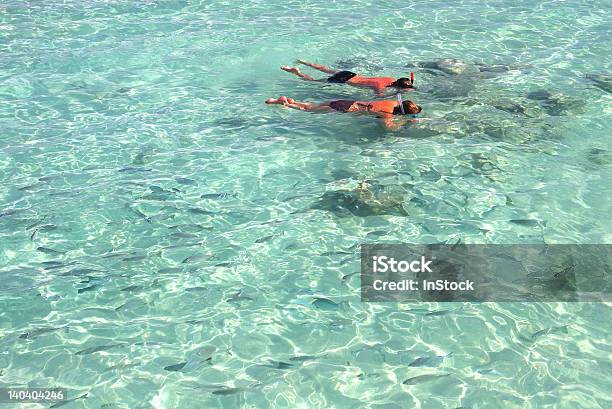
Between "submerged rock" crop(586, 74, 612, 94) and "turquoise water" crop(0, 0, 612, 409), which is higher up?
"submerged rock" crop(586, 74, 612, 94)

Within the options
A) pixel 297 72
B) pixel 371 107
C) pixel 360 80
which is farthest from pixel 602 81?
pixel 297 72

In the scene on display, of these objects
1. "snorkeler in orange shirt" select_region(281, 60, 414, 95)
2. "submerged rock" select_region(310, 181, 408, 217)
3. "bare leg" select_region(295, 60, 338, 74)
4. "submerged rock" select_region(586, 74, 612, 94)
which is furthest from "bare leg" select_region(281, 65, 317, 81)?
"submerged rock" select_region(586, 74, 612, 94)

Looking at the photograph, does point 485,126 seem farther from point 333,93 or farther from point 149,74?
point 149,74

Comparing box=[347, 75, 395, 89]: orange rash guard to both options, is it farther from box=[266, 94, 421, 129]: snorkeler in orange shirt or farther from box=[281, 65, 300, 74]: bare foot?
box=[281, 65, 300, 74]: bare foot

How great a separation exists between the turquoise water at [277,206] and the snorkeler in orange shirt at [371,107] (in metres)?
0.20

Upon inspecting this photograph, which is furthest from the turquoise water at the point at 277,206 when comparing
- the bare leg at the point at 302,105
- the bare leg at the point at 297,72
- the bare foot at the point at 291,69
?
the bare foot at the point at 291,69

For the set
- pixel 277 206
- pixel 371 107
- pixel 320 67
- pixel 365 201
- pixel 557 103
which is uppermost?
pixel 320 67

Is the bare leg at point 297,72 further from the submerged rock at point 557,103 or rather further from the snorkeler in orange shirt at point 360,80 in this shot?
the submerged rock at point 557,103

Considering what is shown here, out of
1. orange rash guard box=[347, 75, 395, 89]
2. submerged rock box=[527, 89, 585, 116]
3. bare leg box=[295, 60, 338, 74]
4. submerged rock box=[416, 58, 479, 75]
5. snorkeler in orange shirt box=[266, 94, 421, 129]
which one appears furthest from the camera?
submerged rock box=[416, 58, 479, 75]

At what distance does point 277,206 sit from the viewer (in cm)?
1032

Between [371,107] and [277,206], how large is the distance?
3.35 meters

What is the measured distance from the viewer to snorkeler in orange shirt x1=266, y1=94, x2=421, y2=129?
40.9 feet

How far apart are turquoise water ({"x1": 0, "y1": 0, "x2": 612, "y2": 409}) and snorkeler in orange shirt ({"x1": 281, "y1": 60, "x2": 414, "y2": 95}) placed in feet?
0.82

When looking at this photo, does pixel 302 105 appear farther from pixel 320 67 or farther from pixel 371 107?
pixel 320 67
